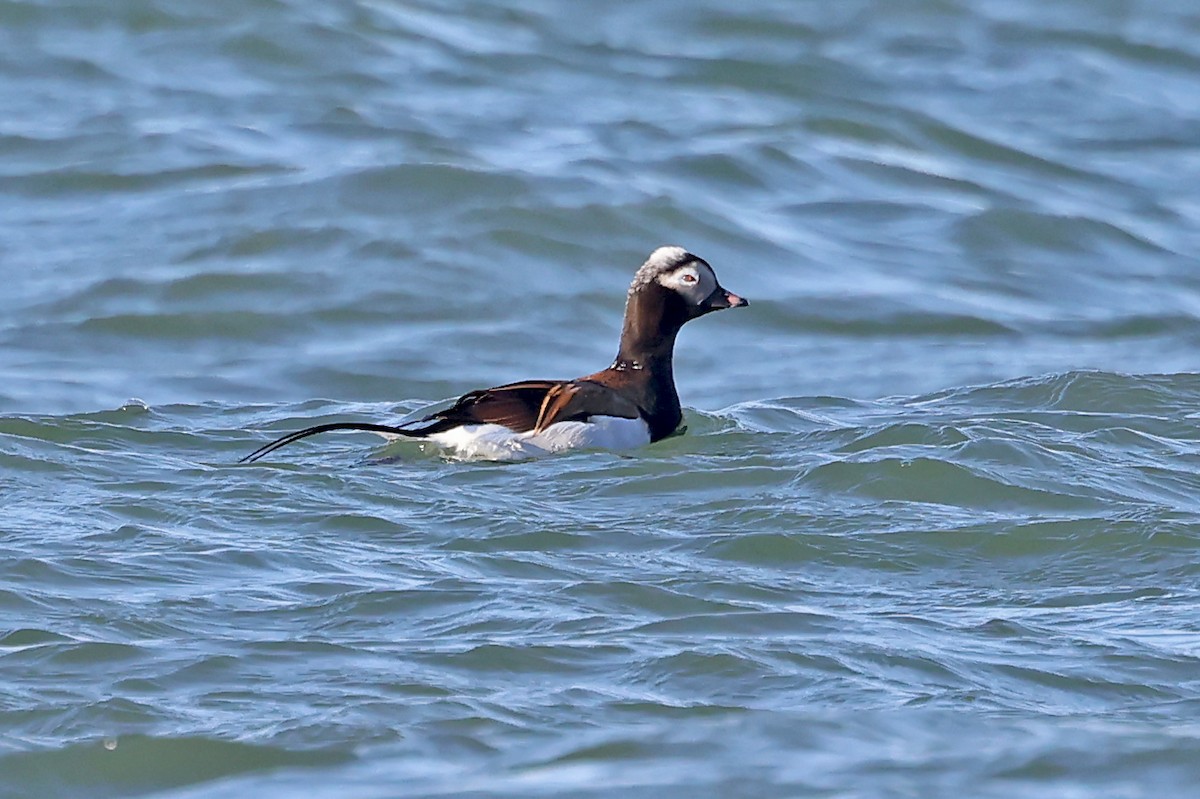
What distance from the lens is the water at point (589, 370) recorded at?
5.23 metres

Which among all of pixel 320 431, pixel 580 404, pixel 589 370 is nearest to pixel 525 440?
pixel 580 404

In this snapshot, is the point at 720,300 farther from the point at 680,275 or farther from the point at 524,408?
the point at 524,408

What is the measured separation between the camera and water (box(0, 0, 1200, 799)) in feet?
17.2

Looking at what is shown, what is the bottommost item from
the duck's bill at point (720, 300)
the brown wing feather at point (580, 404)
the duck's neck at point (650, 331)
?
the brown wing feather at point (580, 404)

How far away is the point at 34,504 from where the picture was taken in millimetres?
7387

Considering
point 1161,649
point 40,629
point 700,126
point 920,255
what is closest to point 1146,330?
point 920,255

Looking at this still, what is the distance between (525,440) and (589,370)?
101 inches

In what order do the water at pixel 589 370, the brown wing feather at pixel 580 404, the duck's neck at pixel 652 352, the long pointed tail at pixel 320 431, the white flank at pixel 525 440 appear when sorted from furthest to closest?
the duck's neck at pixel 652 352, the brown wing feather at pixel 580 404, the white flank at pixel 525 440, the long pointed tail at pixel 320 431, the water at pixel 589 370

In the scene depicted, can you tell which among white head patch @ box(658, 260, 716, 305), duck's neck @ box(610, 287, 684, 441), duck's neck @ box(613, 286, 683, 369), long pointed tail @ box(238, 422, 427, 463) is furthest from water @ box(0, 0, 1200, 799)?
white head patch @ box(658, 260, 716, 305)

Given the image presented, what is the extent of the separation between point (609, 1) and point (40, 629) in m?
13.3

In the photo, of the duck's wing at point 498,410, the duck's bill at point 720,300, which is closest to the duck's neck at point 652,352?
the duck's bill at point 720,300

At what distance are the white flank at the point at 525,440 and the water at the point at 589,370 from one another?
190mm

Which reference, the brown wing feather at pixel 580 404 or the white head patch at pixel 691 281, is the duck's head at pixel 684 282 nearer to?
the white head patch at pixel 691 281

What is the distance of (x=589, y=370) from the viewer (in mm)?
11227
